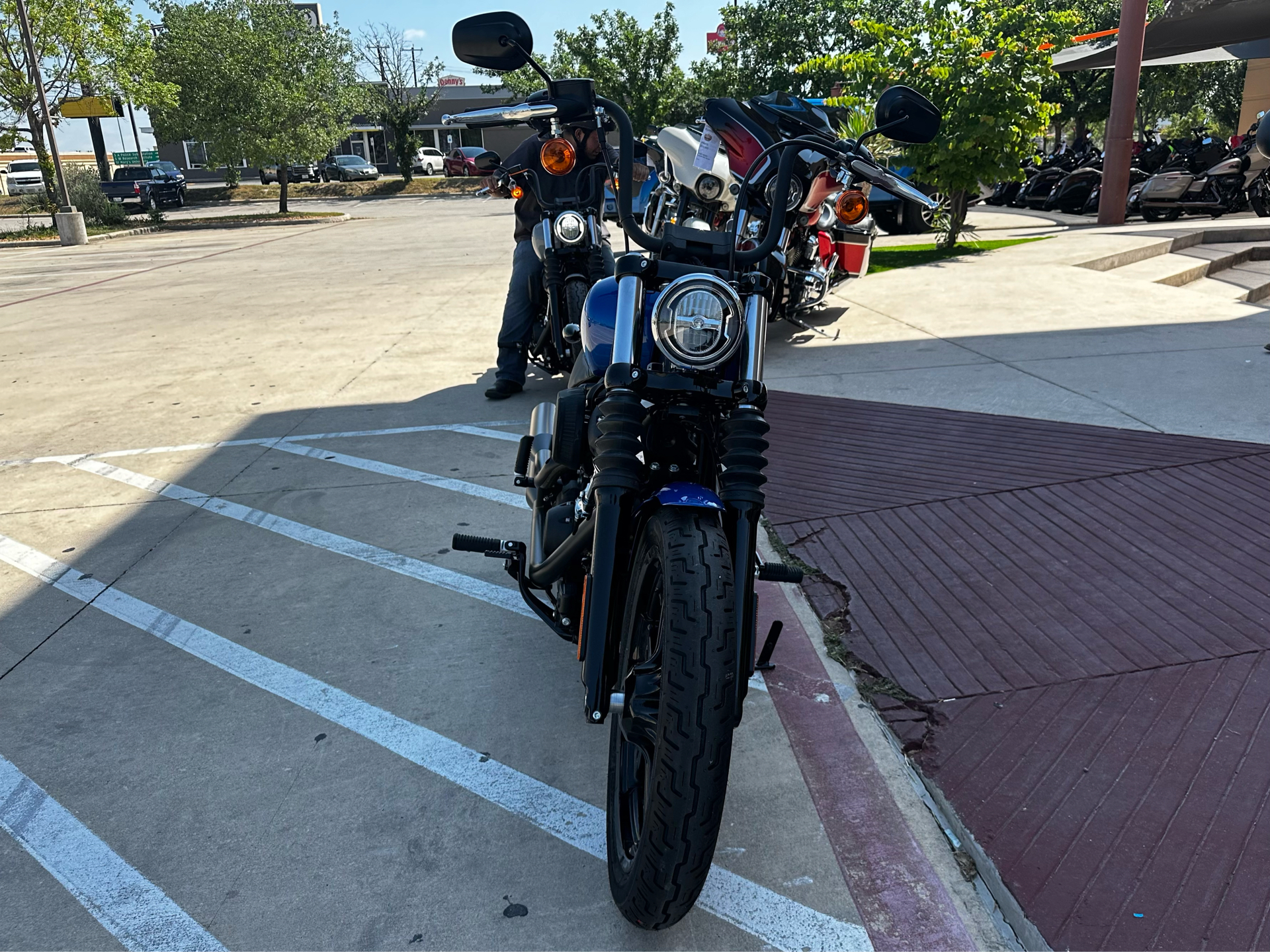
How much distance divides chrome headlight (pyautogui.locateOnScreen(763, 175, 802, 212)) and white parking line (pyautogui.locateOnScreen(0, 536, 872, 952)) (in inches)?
66.4

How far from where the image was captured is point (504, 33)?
272 cm

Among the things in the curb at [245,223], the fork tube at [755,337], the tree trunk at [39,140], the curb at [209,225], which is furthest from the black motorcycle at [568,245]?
the curb at [245,223]

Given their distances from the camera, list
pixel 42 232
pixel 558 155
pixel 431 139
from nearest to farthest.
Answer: pixel 558 155, pixel 42 232, pixel 431 139

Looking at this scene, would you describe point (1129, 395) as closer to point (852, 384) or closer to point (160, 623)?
point (852, 384)

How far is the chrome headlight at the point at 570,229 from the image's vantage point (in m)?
5.95

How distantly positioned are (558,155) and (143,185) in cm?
3307

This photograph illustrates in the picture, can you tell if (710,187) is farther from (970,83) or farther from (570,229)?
(970,83)

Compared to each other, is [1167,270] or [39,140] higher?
[39,140]

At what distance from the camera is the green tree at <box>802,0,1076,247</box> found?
1172 cm

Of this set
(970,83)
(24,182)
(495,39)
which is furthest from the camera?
(24,182)

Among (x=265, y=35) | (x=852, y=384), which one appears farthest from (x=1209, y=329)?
(x=265, y=35)

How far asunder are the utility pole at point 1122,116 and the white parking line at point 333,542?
15485mm

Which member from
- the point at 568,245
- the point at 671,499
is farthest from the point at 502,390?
the point at 671,499

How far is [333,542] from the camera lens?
4422mm
